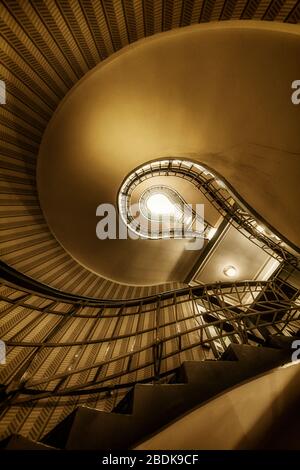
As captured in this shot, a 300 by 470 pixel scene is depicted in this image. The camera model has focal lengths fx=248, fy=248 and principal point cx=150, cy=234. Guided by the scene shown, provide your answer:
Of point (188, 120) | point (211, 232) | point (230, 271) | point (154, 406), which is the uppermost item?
point (188, 120)

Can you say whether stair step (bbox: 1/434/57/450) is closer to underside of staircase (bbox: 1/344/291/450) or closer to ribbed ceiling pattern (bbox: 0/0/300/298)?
underside of staircase (bbox: 1/344/291/450)

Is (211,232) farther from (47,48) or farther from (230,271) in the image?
(47,48)

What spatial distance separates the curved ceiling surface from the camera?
→ 9.29 feet

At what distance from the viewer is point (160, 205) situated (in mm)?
6016

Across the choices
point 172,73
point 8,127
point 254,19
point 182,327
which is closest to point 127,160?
point 172,73

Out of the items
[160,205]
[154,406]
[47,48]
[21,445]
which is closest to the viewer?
[21,445]

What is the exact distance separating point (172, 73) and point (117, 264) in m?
4.18

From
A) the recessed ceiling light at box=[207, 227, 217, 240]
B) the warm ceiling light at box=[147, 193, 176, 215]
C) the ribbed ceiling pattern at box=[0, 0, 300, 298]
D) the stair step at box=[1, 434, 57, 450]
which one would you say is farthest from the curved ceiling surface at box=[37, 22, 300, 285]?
the stair step at box=[1, 434, 57, 450]

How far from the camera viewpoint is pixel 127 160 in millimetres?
4449

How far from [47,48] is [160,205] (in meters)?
3.77

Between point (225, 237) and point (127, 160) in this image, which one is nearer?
point (127, 160)

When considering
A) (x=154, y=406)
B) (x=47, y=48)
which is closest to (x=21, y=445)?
(x=154, y=406)

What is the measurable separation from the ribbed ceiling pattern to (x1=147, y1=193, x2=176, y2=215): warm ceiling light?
2557mm

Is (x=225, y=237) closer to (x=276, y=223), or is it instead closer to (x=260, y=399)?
(x=276, y=223)
